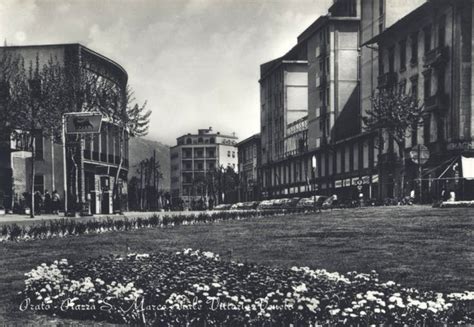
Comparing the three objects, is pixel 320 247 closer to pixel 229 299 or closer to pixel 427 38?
pixel 229 299

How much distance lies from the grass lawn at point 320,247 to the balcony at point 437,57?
2310 cm

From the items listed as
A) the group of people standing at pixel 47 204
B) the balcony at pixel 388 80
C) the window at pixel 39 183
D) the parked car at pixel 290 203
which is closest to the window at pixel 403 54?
the balcony at pixel 388 80

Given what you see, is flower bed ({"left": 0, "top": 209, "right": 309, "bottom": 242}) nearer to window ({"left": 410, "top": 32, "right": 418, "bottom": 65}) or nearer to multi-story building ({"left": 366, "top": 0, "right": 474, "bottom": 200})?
multi-story building ({"left": 366, "top": 0, "right": 474, "bottom": 200})

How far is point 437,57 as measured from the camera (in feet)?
135

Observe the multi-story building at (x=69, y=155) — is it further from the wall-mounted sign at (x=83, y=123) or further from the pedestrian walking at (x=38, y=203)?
the wall-mounted sign at (x=83, y=123)

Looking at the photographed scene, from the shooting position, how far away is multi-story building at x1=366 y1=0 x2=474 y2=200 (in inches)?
1519

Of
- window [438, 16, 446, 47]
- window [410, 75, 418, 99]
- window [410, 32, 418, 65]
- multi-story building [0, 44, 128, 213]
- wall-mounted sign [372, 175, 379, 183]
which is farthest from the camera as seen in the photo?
wall-mounted sign [372, 175, 379, 183]

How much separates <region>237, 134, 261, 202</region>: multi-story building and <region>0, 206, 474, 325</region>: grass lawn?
74952 millimetres

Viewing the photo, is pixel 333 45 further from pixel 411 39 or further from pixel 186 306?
pixel 186 306

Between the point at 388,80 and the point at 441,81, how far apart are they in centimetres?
876

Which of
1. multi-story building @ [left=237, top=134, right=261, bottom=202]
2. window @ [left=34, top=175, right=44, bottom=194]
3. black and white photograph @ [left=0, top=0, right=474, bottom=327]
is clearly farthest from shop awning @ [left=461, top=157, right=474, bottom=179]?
multi-story building @ [left=237, top=134, right=261, bottom=202]

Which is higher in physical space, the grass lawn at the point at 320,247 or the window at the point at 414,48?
the window at the point at 414,48

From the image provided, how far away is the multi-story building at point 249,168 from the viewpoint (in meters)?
99.3

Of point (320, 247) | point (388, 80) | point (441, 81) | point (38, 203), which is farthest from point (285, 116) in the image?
point (320, 247)
